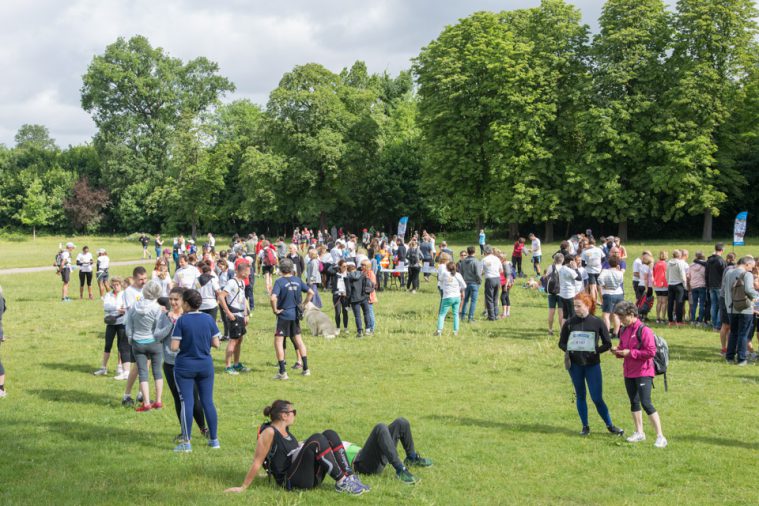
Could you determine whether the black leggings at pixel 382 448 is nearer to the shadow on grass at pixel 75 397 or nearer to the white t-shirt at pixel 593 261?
the shadow on grass at pixel 75 397

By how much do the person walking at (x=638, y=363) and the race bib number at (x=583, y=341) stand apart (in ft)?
0.83

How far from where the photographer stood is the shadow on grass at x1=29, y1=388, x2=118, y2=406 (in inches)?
413

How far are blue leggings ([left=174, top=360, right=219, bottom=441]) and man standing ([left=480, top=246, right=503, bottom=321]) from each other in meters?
11.0

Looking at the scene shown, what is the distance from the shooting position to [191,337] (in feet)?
25.6

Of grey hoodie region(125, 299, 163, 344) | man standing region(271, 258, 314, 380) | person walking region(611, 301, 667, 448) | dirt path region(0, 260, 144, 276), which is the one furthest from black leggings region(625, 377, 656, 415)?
dirt path region(0, 260, 144, 276)

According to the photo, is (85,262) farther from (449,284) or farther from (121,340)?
(449,284)

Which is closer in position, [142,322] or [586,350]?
[586,350]

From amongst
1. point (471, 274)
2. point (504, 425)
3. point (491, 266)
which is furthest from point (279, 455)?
point (491, 266)

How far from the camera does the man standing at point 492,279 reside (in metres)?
17.9

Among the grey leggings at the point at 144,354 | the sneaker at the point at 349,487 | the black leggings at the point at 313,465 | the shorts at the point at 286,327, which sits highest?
the shorts at the point at 286,327

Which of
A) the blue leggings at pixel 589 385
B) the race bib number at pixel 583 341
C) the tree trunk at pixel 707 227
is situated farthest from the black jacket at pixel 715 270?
the tree trunk at pixel 707 227

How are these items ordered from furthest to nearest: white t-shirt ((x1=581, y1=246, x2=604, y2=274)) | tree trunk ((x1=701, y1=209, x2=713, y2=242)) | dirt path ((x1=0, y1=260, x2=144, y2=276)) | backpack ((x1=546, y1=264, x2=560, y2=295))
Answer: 1. tree trunk ((x1=701, y1=209, x2=713, y2=242))
2. dirt path ((x1=0, y1=260, x2=144, y2=276))
3. white t-shirt ((x1=581, y1=246, x2=604, y2=274))
4. backpack ((x1=546, y1=264, x2=560, y2=295))

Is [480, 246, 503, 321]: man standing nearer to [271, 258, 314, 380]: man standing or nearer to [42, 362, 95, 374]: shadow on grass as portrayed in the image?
[271, 258, 314, 380]: man standing

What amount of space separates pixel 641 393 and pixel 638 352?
1.65ft
